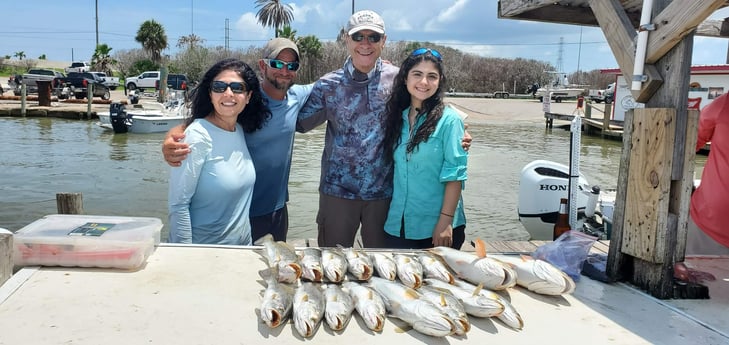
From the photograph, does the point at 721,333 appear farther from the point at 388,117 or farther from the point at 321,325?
the point at 388,117

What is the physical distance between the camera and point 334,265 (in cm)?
→ 267

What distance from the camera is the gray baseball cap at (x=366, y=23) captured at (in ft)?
12.2

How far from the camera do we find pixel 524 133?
29.4m

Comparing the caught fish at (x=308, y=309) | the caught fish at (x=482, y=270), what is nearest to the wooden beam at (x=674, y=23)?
the caught fish at (x=482, y=270)

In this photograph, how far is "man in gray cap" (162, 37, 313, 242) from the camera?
381 cm

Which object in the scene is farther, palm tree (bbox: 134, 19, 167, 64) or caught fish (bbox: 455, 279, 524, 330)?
palm tree (bbox: 134, 19, 167, 64)

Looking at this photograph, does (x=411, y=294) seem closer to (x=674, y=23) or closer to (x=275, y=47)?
(x=674, y=23)

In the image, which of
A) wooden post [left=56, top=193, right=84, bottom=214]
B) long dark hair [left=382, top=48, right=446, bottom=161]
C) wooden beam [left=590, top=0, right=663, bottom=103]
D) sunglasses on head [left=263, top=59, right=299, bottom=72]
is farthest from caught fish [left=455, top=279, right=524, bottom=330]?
wooden post [left=56, top=193, right=84, bottom=214]

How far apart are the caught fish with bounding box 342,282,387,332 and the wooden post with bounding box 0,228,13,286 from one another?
1.57 m

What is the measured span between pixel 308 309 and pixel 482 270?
0.91m

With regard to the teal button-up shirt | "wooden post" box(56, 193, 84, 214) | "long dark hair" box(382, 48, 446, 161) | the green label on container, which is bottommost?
"wooden post" box(56, 193, 84, 214)

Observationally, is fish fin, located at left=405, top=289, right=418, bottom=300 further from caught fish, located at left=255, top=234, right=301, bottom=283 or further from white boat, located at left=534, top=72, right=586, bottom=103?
white boat, located at left=534, top=72, right=586, bottom=103

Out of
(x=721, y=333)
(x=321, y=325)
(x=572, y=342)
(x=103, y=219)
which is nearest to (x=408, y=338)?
(x=321, y=325)

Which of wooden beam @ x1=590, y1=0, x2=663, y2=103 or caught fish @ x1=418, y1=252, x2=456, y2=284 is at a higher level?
wooden beam @ x1=590, y1=0, x2=663, y2=103
